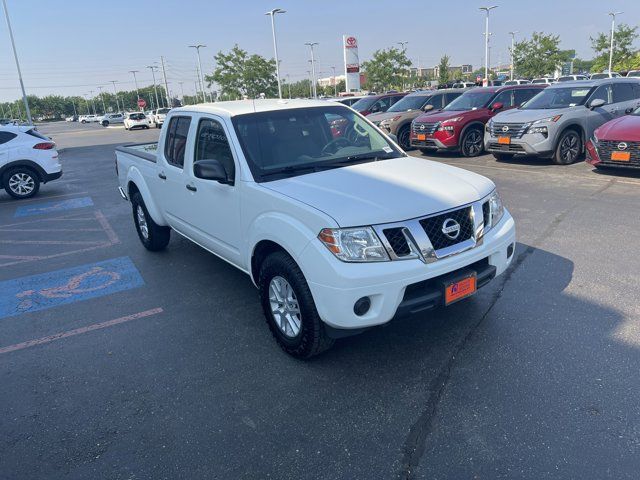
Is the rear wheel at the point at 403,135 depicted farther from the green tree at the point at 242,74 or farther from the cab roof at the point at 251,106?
the green tree at the point at 242,74

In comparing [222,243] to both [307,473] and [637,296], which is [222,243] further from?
[637,296]

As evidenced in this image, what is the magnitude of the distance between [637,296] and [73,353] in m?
4.83

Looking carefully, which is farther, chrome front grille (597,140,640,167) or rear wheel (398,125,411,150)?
rear wheel (398,125,411,150)

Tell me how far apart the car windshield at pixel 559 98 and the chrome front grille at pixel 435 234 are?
30.0 ft

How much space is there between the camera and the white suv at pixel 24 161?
11477 millimetres

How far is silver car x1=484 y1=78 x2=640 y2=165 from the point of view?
34.9ft

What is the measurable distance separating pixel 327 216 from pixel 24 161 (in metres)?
11.1

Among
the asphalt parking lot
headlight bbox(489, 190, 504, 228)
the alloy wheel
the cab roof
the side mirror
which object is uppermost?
the cab roof

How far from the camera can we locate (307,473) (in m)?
2.58

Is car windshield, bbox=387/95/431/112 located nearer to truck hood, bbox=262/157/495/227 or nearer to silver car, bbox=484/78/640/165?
silver car, bbox=484/78/640/165

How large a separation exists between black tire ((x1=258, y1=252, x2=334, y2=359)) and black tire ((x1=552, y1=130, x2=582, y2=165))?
929 cm

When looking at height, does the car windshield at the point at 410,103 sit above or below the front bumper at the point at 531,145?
above

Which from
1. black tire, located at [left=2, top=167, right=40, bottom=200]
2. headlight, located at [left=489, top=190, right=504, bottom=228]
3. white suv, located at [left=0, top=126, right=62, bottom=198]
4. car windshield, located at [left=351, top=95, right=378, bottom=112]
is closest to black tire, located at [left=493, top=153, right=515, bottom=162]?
car windshield, located at [left=351, top=95, right=378, bottom=112]

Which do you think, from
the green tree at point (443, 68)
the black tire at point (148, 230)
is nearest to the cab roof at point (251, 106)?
the black tire at point (148, 230)
